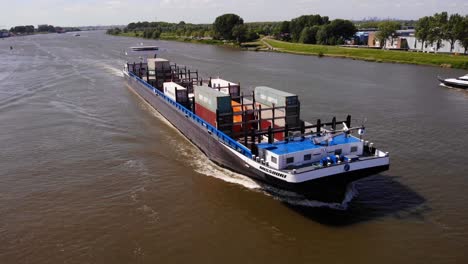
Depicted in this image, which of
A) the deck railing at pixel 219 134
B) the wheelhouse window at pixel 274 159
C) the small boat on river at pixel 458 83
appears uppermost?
the small boat on river at pixel 458 83

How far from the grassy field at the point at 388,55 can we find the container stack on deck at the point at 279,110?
204 ft

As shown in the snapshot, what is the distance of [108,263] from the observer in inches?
678

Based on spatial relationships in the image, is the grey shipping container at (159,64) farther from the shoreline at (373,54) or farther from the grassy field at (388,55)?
the grassy field at (388,55)

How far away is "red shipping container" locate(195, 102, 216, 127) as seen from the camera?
93.1 ft

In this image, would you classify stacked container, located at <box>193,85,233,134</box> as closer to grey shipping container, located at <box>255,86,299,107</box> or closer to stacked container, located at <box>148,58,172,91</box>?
grey shipping container, located at <box>255,86,299,107</box>

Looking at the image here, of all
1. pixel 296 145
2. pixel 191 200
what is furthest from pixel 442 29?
pixel 191 200

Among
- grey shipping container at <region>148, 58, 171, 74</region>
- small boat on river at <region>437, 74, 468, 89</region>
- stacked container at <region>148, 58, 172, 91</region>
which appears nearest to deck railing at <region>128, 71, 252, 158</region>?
stacked container at <region>148, 58, 172, 91</region>

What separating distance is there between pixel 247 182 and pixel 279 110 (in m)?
5.83

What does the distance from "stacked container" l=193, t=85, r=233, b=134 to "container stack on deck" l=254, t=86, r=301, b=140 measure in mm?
2419

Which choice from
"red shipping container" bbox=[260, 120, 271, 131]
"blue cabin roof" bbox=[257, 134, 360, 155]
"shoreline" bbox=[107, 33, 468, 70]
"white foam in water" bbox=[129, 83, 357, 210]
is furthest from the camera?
"shoreline" bbox=[107, 33, 468, 70]

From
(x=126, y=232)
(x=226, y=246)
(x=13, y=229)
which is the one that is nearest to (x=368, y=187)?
(x=226, y=246)

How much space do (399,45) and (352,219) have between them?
332 ft

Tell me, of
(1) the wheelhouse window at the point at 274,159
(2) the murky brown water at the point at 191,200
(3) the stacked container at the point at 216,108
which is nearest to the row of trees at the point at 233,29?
(2) the murky brown water at the point at 191,200

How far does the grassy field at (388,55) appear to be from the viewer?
76756 mm
